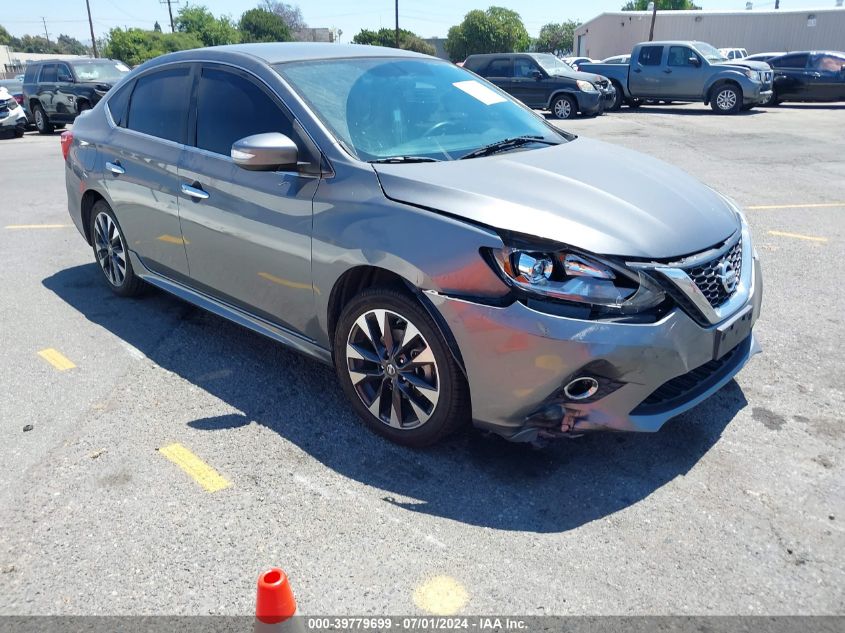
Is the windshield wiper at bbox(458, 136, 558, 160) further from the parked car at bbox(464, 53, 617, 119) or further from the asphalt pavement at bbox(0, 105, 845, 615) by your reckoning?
the parked car at bbox(464, 53, 617, 119)

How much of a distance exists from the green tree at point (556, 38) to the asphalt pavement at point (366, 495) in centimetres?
10285

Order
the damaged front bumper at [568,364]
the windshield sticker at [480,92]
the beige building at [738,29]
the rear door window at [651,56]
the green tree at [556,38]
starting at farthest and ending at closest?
the green tree at [556,38] → the beige building at [738,29] → the rear door window at [651,56] → the windshield sticker at [480,92] → the damaged front bumper at [568,364]

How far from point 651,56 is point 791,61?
16.5 ft

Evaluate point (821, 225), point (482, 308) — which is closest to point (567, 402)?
point (482, 308)

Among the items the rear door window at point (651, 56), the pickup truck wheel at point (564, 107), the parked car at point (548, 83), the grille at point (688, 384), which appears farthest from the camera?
the rear door window at point (651, 56)

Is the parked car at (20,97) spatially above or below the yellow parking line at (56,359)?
above

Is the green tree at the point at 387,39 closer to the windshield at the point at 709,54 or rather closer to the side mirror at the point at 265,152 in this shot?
the windshield at the point at 709,54

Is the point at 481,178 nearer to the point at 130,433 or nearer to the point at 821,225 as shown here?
the point at 130,433

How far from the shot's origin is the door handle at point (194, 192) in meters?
4.07

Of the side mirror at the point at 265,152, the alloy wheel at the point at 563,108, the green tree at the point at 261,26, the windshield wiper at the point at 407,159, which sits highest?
the green tree at the point at 261,26

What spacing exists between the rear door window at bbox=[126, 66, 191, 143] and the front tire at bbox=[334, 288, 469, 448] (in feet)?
5.65

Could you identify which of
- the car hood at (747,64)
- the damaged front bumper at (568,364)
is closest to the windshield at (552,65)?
the car hood at (747,64)

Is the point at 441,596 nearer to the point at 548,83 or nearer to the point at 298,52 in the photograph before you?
the point at 298,52

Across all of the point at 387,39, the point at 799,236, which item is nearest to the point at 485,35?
the point at 387,39
